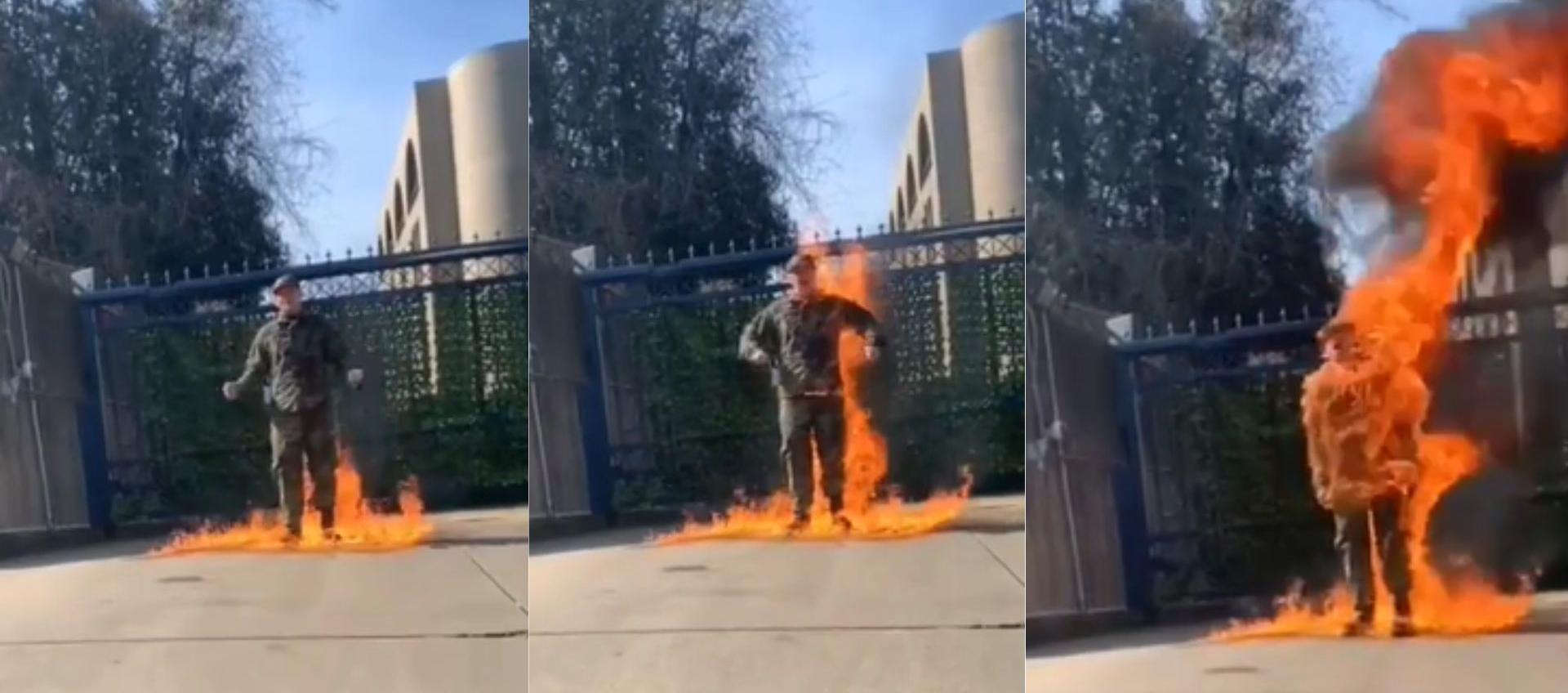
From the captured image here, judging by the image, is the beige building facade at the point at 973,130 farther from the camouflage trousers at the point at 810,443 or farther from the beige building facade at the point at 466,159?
the beige building facade at the point at 466,159

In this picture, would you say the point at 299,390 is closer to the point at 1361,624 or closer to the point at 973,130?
the point at 973,130

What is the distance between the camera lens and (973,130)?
4953 mm

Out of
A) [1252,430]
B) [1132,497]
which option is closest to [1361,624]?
[1252,430]

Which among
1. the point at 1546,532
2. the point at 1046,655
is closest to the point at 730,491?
the point at 1046,655

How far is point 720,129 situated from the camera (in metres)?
5.32

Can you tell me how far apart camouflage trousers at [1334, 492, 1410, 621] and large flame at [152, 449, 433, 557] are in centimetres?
263

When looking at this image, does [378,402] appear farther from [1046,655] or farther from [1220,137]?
[1220,137]

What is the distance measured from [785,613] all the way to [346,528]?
1.39 meters

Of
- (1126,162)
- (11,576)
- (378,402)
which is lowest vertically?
(11,576)

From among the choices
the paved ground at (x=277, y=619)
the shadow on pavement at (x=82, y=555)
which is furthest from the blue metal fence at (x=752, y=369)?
the shadow on pavement at (x=82, y=555)

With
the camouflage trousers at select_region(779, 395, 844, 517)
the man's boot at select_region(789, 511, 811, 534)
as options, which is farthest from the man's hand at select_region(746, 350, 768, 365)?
the man's boot at select_region(789, 511, 811, 534)

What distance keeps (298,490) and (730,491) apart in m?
1.36

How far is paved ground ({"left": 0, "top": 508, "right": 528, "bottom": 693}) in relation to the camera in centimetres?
540

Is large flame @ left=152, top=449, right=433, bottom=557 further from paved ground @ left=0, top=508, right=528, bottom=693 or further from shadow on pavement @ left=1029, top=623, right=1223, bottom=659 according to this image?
shadow on pavement @ left=1029, top=623, right=1223, bottom=659
